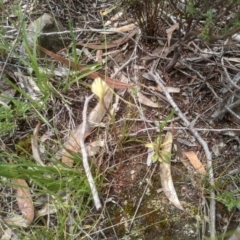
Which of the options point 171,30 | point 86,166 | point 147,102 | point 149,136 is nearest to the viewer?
point 86,166

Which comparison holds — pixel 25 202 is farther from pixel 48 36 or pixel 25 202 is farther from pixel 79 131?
pixel 48 36

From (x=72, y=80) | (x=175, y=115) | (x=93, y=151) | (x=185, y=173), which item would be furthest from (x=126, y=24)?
(x=185, y=173)

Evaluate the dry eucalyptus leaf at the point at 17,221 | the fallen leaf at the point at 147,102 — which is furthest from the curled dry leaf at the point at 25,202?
the fallen leaf at the point at 147,102

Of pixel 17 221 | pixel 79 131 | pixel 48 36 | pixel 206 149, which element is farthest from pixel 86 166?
pixel 48 36

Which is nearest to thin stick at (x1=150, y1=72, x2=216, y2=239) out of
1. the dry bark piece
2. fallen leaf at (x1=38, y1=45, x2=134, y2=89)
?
fallen leaf at (x1=38, y1=45, x2=134, y2=89)

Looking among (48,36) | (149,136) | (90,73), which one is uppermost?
(48,36)

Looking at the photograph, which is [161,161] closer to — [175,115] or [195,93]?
[175,115]

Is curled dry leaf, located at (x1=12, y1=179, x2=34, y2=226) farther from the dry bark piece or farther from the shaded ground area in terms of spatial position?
the dry bark piece
